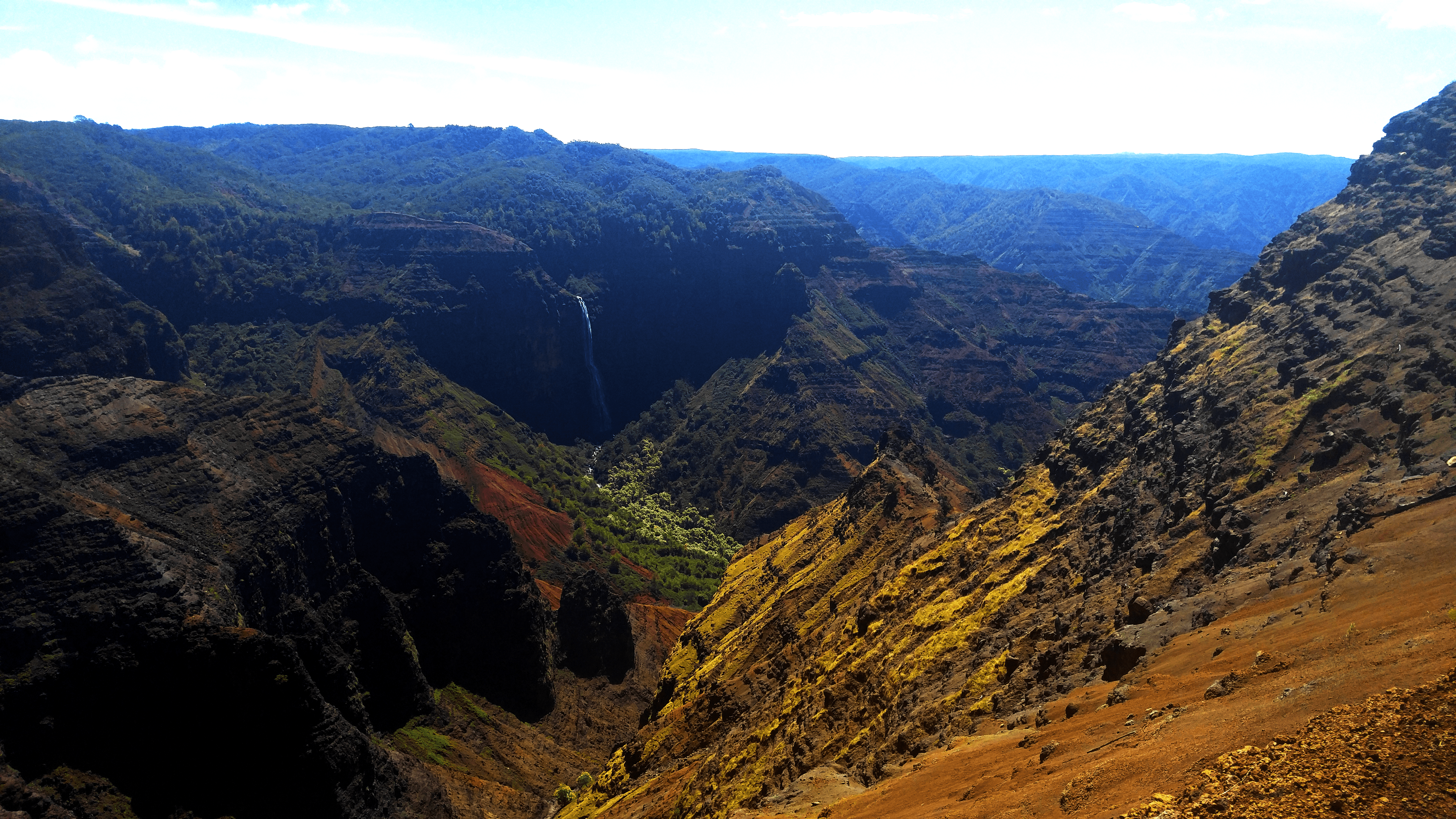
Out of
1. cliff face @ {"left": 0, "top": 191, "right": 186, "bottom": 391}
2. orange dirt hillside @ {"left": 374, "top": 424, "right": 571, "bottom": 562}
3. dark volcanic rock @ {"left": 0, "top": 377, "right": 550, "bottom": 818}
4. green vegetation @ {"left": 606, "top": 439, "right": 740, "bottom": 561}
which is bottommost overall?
green vegetation @ {"left": 606, "top": 439, "right": 740, "bottom": 561}

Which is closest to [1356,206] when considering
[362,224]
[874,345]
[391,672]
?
[391,672]

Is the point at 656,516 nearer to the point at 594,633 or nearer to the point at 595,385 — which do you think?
the point at 595,385

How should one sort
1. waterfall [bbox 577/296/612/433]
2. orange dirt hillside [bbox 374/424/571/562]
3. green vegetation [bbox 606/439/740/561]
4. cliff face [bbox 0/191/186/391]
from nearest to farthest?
cliff face [bbox 0/191/186/391] < orange dirt hillside [bbox 374/424/571/562] < green vegetation [bbox 606/439/740/561] < waterfall [bbox 577/296/612/433]

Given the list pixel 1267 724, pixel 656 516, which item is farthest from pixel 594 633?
pixel 1267 724

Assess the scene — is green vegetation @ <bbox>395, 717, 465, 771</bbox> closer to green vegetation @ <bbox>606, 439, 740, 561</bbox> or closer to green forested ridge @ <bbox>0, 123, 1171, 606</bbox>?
green forested ridge @ <bbox>0, 123, 1171, 606</bbox>

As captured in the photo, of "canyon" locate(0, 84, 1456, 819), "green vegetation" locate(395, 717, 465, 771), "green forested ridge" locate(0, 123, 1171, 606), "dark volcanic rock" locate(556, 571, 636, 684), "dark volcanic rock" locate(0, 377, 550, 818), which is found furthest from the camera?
"green forested ridge" locate(0, 123, 1171, 606)

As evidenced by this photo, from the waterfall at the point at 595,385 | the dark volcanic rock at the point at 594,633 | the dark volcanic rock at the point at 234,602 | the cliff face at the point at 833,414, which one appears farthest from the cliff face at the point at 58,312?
the cliff face at the point at 833,414

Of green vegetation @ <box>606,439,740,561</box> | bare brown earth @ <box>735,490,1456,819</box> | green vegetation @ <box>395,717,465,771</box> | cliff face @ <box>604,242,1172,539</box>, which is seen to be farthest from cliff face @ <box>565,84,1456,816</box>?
cliff face @ <box>604,242,1172,539</box>
